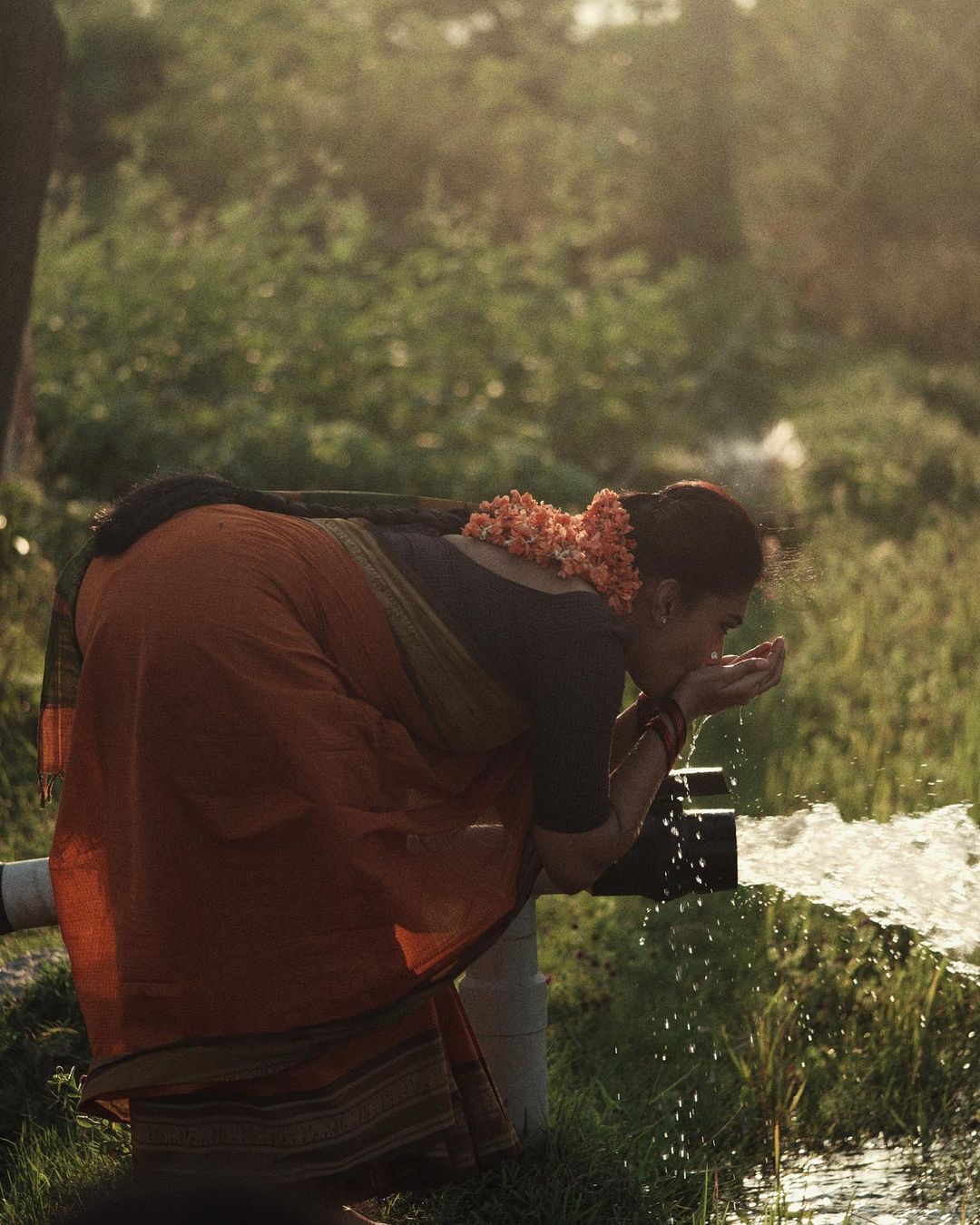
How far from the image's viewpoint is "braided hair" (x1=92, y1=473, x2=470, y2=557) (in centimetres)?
223

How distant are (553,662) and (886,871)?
1.62 m

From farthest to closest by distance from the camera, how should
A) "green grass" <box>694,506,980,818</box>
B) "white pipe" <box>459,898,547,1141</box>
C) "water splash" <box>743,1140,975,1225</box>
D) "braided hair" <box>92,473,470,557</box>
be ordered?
"green grass" <box>694,506,980,818</box>, "water splash" <box>743,1140,975,1225</box>, "white pipe" <box>459,898,547,1141</box>, "braided hair" <box>92,473,470,557</box>

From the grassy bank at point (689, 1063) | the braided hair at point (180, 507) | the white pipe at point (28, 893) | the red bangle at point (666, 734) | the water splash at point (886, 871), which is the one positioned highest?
the braided hair at point (180, 507)

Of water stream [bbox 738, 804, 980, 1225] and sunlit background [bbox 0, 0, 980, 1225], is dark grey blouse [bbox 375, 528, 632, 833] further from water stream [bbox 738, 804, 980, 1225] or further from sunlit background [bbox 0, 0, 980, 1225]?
water stream [bbox 738, 804, 980, 1225]

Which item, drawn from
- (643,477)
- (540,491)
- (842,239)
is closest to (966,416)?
(643,477)

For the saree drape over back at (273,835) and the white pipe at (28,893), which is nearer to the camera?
the saree drape over back at (273,835)

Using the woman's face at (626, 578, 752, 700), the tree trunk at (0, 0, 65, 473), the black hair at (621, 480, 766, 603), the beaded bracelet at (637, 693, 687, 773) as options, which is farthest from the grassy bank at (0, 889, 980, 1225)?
the tree trunk at (0, 0, 65, 473)

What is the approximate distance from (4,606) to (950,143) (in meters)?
13.6

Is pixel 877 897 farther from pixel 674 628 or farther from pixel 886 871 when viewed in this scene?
pixel 674 628

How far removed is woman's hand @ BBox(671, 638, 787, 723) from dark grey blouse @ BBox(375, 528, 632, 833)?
0.18 m

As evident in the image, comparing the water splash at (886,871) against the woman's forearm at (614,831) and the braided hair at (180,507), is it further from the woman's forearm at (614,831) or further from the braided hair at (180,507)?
the braided hair at (180,507)

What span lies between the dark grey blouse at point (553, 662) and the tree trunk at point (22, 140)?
2.45 m

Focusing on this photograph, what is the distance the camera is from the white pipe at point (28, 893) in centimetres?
250

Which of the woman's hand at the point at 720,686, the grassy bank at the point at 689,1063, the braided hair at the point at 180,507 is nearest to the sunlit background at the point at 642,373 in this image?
the grassy bank at the point at 689,1063
